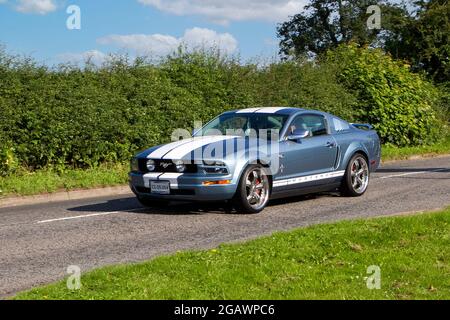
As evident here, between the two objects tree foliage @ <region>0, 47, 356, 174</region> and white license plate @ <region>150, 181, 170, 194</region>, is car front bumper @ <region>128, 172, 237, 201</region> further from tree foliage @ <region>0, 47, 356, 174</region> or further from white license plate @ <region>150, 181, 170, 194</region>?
tree foliage @ <region>0, 47, 356, 174</region>

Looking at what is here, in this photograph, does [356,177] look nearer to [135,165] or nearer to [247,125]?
[247,125]

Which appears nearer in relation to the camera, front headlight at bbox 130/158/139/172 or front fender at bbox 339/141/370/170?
front headlight at bbox 130/158/139/172

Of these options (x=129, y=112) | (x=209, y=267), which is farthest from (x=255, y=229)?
(x=129, y=112)

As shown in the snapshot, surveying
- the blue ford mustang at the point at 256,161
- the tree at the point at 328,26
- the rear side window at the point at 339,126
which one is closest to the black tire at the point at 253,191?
the blue ford mustang at the point at 256,161

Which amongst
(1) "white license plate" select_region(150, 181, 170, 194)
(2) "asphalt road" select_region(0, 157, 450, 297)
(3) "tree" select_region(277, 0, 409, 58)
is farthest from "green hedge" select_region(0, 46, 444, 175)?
(3) "tree" select_region(277, 0, 409, 58)

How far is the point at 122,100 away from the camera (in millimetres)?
17422

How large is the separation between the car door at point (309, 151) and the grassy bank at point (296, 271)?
Answer: 10.4ft

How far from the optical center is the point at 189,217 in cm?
1099

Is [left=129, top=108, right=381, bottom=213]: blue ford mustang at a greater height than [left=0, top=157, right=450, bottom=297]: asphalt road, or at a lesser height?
greater

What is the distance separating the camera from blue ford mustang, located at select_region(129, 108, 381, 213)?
422 inches

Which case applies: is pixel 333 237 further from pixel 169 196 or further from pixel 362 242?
pixel 169 196

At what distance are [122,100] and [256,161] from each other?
7.15m

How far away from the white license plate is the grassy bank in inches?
109
